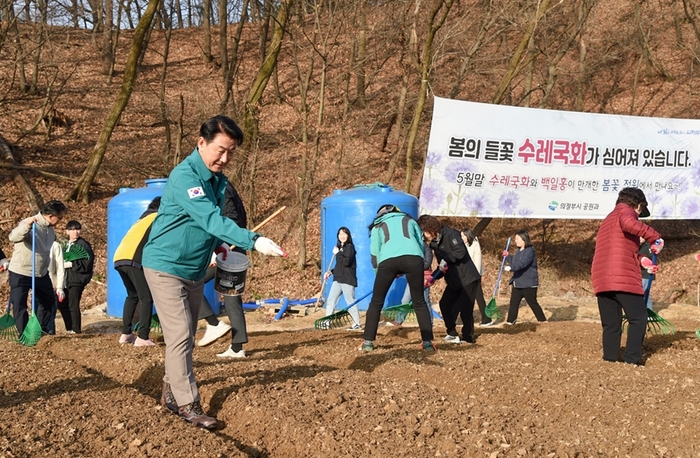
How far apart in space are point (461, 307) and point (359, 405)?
400 centimetres

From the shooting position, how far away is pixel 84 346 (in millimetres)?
7629

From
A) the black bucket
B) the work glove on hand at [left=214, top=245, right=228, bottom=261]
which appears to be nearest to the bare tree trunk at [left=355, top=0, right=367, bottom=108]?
the black bucket

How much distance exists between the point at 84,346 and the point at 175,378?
3730mm

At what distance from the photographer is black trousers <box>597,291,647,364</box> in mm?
6689

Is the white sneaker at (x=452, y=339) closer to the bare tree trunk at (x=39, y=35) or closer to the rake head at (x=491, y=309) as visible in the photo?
the rake head at (x=491, y=309)

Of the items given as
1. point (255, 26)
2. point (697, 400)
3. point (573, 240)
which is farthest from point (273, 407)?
point (255, 26)

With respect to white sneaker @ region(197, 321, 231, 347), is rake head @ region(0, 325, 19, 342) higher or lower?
lower

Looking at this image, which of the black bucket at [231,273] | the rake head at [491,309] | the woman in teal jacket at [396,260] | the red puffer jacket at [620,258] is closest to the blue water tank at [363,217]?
the rake head at [491,309]

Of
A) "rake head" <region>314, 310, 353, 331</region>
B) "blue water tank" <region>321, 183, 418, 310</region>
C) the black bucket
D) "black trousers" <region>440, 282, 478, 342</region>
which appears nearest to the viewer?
the black bucket

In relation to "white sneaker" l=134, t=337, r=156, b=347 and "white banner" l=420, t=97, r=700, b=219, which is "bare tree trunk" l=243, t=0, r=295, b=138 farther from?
"white sneaker" l=134, t=337, r=156, b=347

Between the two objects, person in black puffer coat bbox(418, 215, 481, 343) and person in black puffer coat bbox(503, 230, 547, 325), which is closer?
person in black puffer coat bbox(418, 215, 481, 343)

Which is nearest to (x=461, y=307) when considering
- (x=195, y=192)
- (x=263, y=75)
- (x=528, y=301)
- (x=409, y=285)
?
(x=409, y=285)

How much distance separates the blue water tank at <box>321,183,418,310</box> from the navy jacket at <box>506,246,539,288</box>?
85.9 inches

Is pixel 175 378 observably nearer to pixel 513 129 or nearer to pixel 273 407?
pixel 273 407
